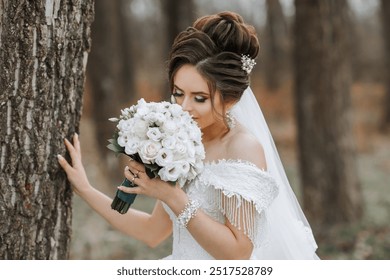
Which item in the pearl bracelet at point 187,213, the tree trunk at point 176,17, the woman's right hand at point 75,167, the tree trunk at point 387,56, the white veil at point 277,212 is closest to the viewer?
the pearl bracelet at point 187,213

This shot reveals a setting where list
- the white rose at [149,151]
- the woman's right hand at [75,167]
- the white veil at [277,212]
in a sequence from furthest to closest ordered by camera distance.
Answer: the white veil at [277,212] < the woman's right hand at [75,167] < the white rose at [149,151]

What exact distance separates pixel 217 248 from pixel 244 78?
827 millimetres

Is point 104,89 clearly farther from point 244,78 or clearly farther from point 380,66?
point 380,66

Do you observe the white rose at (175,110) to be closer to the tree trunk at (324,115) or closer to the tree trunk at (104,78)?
the tree trunk at (324,115)

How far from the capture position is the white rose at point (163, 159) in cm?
253

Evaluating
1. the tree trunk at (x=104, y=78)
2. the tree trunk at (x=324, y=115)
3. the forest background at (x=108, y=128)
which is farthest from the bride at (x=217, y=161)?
the tree trunk at (x=104, y=78)

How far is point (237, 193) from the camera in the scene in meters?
2.72

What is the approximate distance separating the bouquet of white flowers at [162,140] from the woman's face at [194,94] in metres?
0.11

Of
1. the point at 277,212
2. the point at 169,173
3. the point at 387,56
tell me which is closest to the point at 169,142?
the point at 169,173

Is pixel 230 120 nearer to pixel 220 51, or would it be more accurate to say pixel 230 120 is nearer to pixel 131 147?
pixel 220 51

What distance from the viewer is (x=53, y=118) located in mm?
2834

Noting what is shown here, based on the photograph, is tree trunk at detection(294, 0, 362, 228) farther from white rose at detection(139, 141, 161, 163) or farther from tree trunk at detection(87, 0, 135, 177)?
white rose at detection(139, 141, 161, 163)

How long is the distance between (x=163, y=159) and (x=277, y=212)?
968mm
